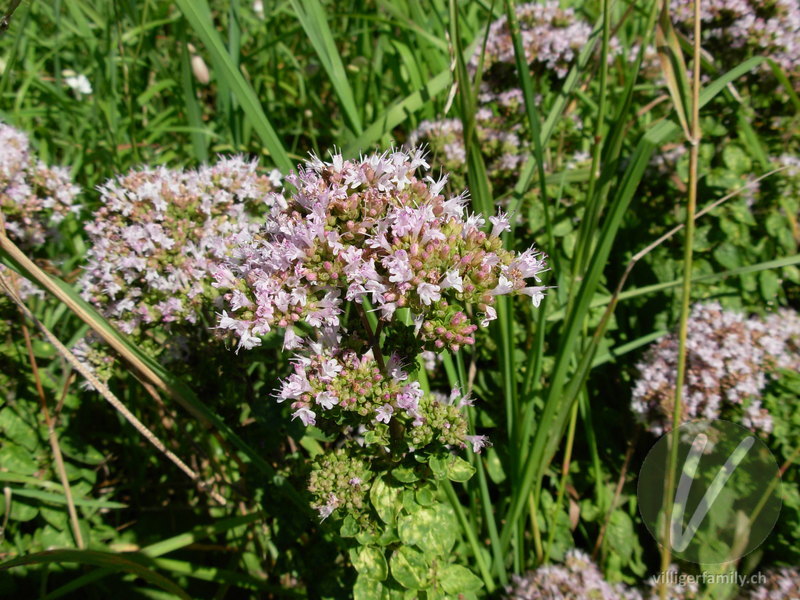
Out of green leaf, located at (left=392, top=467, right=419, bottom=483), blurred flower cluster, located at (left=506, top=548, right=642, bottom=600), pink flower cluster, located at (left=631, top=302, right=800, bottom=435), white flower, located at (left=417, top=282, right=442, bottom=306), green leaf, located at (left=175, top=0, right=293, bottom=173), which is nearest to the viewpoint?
white flower, located at (left=417, top=282, right=442, bottom=306)

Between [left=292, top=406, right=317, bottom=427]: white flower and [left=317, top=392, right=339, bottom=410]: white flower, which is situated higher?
[left=317, top=392, right=339, bottom=410]: white flower

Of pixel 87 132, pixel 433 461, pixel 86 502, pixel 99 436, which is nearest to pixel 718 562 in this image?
pixel 433 461

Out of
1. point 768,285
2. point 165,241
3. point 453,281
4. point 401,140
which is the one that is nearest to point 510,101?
point 401,140

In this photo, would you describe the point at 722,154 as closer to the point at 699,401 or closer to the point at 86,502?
the point at 699,401

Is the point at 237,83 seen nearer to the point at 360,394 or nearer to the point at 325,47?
Result: the point at 325,47

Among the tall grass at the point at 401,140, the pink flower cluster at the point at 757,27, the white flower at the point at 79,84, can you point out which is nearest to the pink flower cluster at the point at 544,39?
the tall grass at the point at 401,140

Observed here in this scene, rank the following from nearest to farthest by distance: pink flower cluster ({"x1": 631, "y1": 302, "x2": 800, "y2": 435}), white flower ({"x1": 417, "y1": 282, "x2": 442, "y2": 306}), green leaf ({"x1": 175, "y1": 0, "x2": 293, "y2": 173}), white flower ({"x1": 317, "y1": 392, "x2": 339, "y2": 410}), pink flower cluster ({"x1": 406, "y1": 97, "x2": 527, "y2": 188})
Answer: white flower ({"x1": 417, "y1": 282, "x2": 442, "y2": 306}), white flower ({"x1": 317, "y1": 392, "x2": 339, "y2": 410}), green leaf ({"x1": 175, "y1": 0, "x2": 293, "y2": 173}), pink flower cluster ({"x1": 631, "y1": 302, "x2": 800, "y2": 435}), pink flower cluster ({"x1": 406, "y1": 97, "x2": 527, "y2": 188})

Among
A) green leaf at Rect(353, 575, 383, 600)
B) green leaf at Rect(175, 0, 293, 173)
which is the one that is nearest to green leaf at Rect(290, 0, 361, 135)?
green leaf at Rect(175, 0, 293, 173)

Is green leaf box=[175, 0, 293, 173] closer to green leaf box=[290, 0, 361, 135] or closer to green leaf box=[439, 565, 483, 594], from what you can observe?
green leaf box=[290, 0, 361, 135]
